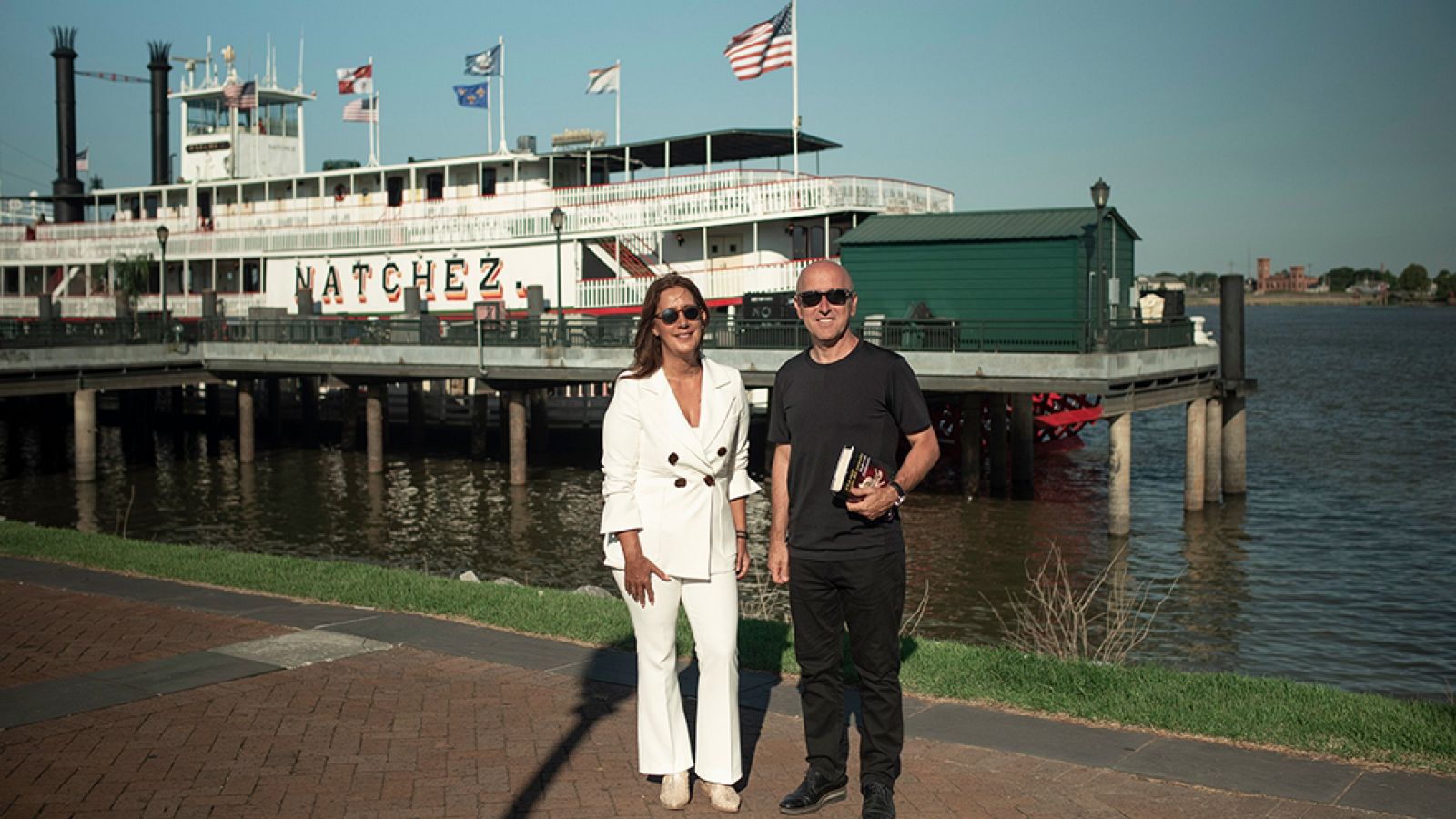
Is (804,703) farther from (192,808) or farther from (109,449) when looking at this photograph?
(109,449)

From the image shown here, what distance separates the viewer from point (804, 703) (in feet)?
19.8

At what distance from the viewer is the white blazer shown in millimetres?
5785

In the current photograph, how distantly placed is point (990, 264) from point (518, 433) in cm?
1130

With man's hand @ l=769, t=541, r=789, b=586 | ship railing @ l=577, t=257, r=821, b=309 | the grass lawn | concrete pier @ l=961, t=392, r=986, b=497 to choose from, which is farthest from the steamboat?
man's hand @ l=769, t=541, r=789, b=586

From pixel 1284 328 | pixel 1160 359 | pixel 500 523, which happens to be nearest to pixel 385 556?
pixel 500 523

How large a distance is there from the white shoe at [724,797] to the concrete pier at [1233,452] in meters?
24.7

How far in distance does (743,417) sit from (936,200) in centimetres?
3123

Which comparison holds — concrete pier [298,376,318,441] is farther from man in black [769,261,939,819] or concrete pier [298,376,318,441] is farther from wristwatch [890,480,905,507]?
wristwatch [890,480,905,507]

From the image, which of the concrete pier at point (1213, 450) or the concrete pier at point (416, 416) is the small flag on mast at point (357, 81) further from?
the concrete pier at point (1213, 450)

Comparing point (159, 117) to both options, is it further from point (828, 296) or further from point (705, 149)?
point (828, 296)

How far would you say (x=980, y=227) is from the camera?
94.5 ft

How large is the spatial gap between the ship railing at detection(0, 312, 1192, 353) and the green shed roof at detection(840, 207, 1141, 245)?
252cm

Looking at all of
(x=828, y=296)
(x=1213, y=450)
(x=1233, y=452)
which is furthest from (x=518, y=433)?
(x=828, y=296)

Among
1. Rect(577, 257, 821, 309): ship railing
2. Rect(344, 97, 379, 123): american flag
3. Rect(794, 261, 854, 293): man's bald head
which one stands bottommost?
Rect(794, 261, 854, 293): man's bald head
